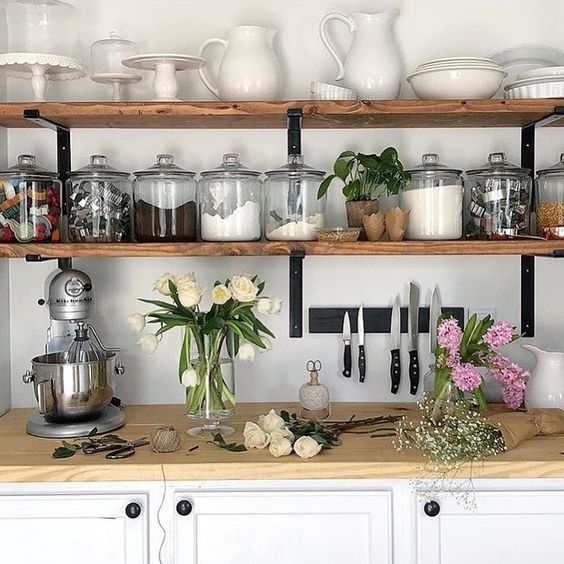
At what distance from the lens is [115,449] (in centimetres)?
198

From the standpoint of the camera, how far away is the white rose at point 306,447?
1.91m

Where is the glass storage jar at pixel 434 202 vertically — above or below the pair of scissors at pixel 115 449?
above

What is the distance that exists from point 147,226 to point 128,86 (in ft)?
1.64

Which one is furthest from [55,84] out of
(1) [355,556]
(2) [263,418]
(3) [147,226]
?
(1) [355,556]

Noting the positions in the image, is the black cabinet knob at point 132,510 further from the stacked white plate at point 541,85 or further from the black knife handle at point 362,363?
the stacked white plate at point 541,85

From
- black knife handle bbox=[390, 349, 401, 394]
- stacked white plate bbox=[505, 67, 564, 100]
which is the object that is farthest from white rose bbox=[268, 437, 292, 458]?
stacked white plate bbox=[505, 67, 564, 100]

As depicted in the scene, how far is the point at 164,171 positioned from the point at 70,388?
0.62 m

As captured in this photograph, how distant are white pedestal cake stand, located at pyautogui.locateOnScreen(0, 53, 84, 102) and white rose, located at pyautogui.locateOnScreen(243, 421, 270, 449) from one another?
106cm

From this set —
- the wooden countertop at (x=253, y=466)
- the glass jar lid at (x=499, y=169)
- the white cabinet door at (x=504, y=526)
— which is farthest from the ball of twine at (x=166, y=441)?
the glass jar lid at (x=499, y=169)

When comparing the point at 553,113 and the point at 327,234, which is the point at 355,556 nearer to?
the point at 327,234

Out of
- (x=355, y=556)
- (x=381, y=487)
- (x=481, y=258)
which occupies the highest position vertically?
(x=481, y=258)

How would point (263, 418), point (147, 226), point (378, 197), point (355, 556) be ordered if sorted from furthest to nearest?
point (378, 197) < point (147, 226) < point (263, 418) < point (355, 556)

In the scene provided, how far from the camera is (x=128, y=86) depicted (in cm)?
248

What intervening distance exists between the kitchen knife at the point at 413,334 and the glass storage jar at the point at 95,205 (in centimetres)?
85
